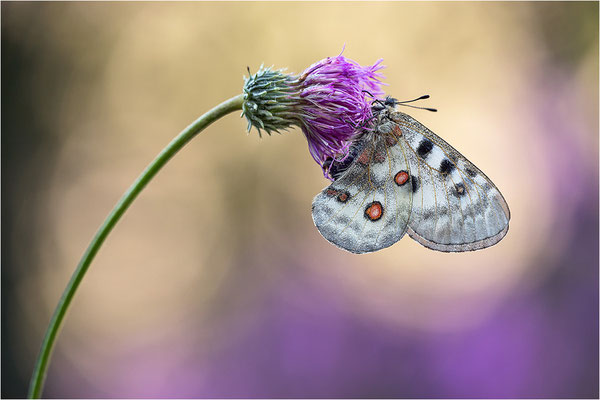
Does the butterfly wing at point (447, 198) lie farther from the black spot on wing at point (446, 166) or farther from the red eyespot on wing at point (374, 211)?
the red eyespot on wing at point (374, 211)

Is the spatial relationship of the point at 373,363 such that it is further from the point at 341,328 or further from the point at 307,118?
the point at 307,118

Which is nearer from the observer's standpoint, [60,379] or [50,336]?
[50,336]

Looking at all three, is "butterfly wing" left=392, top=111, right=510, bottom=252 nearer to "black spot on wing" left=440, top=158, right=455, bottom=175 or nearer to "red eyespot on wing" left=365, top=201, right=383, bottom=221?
"black spot on wing" left=440, top=158, right=455, bottom=175

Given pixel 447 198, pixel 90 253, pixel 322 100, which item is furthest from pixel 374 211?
pixel 90 253

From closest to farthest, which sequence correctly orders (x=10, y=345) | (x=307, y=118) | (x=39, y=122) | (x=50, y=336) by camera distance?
1. (x=50, y=336)
2. (x=307, y=118)
3. (x=10, y=345)
4. (x=39, y=122)

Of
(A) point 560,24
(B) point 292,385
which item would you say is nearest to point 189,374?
(B) point 292,385

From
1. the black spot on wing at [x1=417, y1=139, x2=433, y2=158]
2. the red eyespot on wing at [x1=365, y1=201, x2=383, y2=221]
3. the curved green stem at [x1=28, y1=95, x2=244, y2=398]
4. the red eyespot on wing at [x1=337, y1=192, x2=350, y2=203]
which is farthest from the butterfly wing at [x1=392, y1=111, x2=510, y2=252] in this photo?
the curved green stem at [x1=28, y1=95, x2=244, y2=398]

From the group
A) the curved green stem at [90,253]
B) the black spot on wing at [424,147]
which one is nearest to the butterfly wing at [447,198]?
the black spot on wing at [424,147]
